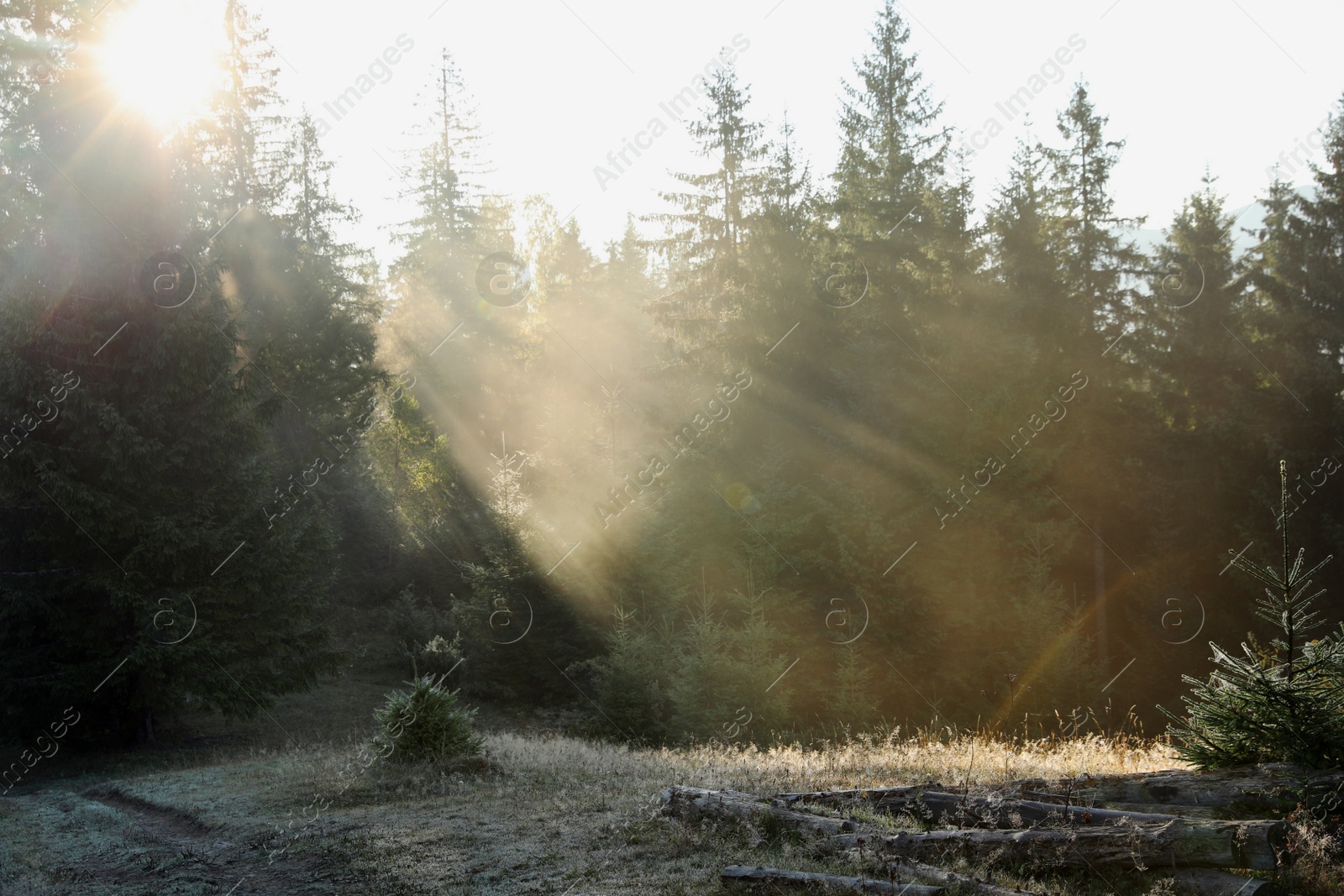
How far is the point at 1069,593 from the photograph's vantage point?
1188 inches

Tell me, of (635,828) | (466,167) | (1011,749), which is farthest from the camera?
(466,167)

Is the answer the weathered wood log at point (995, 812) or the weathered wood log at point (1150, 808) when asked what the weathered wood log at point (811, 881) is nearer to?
the weathered wood log at point (995, 812)

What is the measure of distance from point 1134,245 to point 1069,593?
1312 cm

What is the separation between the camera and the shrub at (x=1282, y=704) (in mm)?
6125

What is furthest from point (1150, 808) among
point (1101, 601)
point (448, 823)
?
point (1101, 601)

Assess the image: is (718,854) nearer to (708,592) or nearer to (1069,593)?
(708,592)

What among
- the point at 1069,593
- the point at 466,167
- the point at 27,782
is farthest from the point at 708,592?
the point at 466,167

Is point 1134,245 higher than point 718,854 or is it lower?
higher

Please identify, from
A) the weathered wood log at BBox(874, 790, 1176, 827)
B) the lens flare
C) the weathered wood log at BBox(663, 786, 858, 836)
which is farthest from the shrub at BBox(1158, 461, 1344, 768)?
the lens flare

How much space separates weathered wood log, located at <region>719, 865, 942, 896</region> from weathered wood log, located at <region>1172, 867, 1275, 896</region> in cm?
153

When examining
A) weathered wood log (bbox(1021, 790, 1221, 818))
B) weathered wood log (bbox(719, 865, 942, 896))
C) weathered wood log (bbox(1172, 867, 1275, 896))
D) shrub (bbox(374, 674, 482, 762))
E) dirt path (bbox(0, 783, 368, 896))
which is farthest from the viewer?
shrub (bbox(374, 674, 482, 762))

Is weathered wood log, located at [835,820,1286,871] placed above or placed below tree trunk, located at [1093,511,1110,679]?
above

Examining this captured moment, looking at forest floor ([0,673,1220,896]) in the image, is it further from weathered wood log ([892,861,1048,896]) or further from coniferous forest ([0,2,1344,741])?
coniferous forest ([0,2,1344,741])

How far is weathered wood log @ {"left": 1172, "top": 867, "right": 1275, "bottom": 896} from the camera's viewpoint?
491 cm
